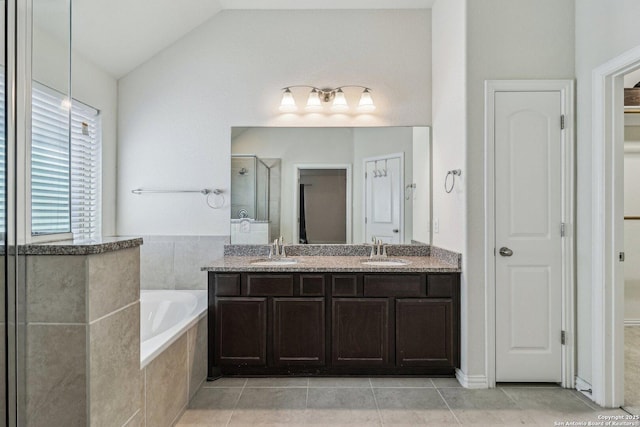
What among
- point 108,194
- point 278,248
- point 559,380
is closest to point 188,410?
point 278,248

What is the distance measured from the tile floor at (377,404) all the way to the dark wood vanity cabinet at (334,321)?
13cm

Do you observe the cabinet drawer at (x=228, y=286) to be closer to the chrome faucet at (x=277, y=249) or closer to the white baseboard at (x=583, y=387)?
the chrome faucet at (x=277, y=249)

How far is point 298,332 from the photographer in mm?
2939

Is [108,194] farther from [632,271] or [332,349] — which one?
[632,271]

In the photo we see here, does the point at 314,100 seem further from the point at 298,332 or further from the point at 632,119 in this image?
the point at 632,119

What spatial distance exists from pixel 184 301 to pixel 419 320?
184cm

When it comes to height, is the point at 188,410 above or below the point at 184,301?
below

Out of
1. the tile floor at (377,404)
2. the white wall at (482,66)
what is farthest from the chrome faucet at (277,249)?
the white wall at (482,66)

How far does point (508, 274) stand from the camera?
280cm

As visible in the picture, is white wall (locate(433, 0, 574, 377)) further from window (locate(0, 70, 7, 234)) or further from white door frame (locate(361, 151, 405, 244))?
window (locate(0, 70, 7, 234))

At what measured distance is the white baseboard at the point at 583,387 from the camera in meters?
2.64

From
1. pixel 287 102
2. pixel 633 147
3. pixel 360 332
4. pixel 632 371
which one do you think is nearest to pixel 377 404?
pixel 360 332

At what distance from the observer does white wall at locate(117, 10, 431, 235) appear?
11.7 ft

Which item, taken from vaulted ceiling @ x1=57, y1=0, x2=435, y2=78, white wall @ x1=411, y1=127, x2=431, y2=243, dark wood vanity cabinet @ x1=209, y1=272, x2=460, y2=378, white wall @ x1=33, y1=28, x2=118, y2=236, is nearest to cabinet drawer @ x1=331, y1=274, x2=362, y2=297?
dark wood vanity cabinet @ x1=209, y1=272, x2=460, y2=378
